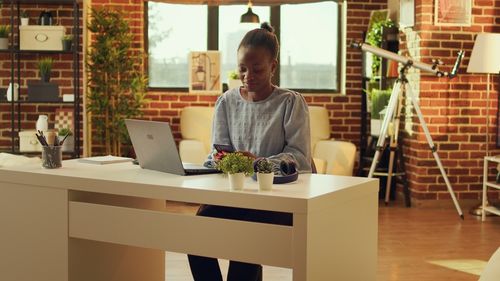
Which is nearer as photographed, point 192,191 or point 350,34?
point 192,191

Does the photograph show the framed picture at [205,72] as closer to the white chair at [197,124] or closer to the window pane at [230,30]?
the window pane at [230,30]

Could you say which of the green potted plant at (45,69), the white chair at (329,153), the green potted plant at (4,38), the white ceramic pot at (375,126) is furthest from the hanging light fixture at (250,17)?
the green potted plant at (4,38)

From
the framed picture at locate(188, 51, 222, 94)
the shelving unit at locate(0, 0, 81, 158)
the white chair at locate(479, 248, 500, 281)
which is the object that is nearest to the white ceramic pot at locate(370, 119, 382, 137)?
the framed picture at locate(188, 51, 222, 94)

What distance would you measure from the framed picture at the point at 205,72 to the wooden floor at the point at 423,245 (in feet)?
4.50

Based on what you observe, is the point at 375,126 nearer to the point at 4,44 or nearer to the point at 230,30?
the point at 230,30

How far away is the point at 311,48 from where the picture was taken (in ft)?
27.8

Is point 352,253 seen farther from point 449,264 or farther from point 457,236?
point 457,236

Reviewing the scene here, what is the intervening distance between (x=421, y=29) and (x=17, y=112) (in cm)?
372

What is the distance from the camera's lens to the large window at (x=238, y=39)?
822 cm

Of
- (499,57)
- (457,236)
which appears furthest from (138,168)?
(499,57)

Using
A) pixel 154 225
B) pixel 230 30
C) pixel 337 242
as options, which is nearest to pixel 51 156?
pixel 154 225

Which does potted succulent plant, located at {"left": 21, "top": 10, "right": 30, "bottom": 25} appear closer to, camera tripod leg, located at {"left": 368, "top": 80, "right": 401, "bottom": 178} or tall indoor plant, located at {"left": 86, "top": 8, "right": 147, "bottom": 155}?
tall indoor plant, located at {"left": 86, "top": 8, "right": 147, "bottom": 155}

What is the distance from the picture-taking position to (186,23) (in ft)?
27.1

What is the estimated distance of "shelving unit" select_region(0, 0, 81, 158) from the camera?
7324 mm
